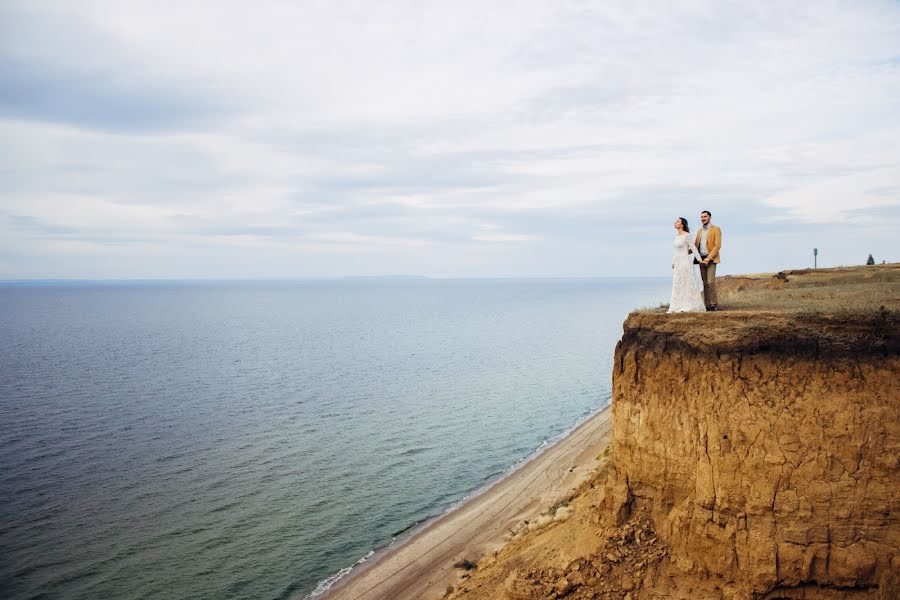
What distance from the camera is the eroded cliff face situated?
10383 millimetres

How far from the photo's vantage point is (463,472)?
2961 cm

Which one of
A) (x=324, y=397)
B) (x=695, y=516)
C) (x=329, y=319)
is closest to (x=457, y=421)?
(x=324, y=397)

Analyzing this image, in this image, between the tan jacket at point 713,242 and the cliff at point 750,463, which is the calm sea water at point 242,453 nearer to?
the cliff at point 750,463

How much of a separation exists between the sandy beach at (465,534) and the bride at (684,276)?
11.5 m

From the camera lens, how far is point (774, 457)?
10.9m

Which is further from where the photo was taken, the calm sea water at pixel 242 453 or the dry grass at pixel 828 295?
the calm sea water at pixel 242 453

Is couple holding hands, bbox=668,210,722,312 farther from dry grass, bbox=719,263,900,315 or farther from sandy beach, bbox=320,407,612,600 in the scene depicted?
sandy beach, bbox=320,407,612,600

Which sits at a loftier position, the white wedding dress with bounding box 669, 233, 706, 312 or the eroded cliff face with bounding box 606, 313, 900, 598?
the white wedding dress with bounding box 669, 233, 706, 312

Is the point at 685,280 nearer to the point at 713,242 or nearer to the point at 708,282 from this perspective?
the point at 708,282

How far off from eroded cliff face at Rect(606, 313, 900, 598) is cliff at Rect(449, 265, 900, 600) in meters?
0.02

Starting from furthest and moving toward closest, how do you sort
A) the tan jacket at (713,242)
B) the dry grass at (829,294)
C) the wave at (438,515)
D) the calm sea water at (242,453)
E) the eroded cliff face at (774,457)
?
the calm sea water at (242,453) → the wave at (438,515) → the tan jacket at (713,242) → the dry grass at (829,294) → the eroded cliff face at (774,457)

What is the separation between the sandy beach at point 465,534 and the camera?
19078 millimetres

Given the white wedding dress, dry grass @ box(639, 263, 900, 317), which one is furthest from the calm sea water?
dry grass @ box(639, 263, 900, 317)

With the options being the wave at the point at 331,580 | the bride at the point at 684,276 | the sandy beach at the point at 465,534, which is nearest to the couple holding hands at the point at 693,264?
the bride at the point at 684,276
